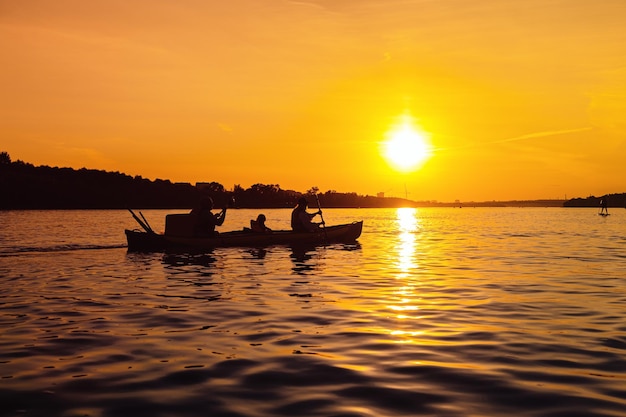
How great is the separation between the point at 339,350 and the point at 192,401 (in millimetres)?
3015

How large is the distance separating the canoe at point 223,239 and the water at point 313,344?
877 centimetres

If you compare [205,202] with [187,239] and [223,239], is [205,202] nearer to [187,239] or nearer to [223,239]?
[187,239]

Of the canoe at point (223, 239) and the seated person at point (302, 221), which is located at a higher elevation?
the seated person at point (302, 221)

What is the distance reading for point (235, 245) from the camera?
97.4 ft

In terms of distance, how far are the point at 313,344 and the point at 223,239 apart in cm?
2039

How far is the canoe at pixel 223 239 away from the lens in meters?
28.2

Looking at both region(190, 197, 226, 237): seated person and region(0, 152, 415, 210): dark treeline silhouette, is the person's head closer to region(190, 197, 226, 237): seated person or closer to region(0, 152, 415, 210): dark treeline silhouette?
region(190, 197, 226, 237): seated person

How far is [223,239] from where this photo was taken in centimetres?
2916

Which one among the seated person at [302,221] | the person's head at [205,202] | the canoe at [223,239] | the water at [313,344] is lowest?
the water at [313,344]

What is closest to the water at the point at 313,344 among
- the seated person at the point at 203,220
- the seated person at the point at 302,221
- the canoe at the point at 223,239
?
the canoe at the point at 223,239

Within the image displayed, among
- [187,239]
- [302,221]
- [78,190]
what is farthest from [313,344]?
[78,190]

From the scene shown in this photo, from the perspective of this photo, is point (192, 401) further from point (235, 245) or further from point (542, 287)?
point (235, 245)

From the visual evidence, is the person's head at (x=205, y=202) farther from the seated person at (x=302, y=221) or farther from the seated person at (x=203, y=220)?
the seated person at (x=302, y=221)

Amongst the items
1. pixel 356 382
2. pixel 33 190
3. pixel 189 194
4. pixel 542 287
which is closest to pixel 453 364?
pixel 356 382
